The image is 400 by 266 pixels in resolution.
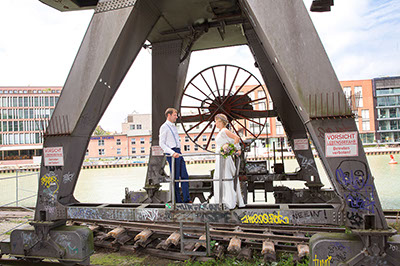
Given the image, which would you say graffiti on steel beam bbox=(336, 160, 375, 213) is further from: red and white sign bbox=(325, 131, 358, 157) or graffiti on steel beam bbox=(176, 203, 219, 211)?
graffiti on steel beam bbox=(176, 203, 219, 211)

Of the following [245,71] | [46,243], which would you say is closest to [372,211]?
[46,243]

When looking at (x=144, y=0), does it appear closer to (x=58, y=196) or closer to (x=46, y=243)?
(x=58, y=196)

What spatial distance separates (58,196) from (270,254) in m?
4.10

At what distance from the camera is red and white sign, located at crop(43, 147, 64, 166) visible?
5102mm

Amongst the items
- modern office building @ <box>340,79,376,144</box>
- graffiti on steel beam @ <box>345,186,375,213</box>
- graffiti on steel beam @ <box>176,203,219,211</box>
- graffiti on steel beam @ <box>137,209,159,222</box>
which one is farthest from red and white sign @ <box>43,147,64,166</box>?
modern office building @ <box>340,79,376,144</box>

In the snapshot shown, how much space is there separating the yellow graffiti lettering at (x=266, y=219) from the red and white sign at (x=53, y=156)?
3.43 metres

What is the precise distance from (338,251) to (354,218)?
20.6 inches

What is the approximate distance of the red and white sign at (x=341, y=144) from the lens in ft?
13.0

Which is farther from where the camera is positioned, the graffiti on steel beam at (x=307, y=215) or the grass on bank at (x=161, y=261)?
the grass on bank at (x=161, y=261)

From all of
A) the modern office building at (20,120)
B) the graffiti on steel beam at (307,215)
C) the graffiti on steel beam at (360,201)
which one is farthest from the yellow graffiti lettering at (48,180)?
the modern office building at (20,120)

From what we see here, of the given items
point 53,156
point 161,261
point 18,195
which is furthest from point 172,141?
point 18,195

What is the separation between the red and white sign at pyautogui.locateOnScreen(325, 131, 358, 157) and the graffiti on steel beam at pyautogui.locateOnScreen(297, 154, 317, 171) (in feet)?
19.5

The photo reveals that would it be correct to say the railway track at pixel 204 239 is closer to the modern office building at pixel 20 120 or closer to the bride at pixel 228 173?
the bride at pixel 228 173

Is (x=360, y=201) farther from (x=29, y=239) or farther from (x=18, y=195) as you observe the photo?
(x=18, y=195)
